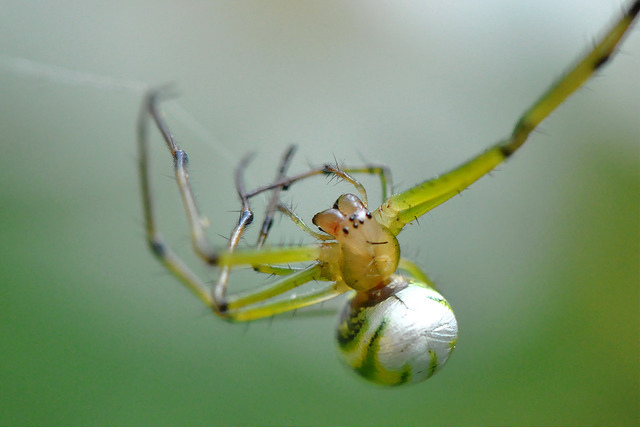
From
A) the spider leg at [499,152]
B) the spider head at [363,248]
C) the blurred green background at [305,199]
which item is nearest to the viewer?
the spider leg at [499,152]

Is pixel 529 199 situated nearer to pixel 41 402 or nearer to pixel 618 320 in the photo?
pixel 618 320

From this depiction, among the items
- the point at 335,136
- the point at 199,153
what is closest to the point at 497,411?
the point at 335,136

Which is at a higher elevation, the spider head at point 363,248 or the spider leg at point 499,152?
the spider leg at point 499,152

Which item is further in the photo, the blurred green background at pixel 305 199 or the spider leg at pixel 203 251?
the blurred green background at pixel 305 199

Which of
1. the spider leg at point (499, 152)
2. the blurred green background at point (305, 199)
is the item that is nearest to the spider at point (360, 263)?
the spider leg at point (499, 152)

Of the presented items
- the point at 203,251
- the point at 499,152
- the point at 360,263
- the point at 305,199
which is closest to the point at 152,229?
the point at 203,251

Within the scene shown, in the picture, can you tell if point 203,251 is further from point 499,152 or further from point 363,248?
point 499,152

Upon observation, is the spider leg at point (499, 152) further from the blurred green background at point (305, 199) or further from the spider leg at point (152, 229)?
the blurred green background at point (305, 199)

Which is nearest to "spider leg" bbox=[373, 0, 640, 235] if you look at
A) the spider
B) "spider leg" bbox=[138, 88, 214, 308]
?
the spider
